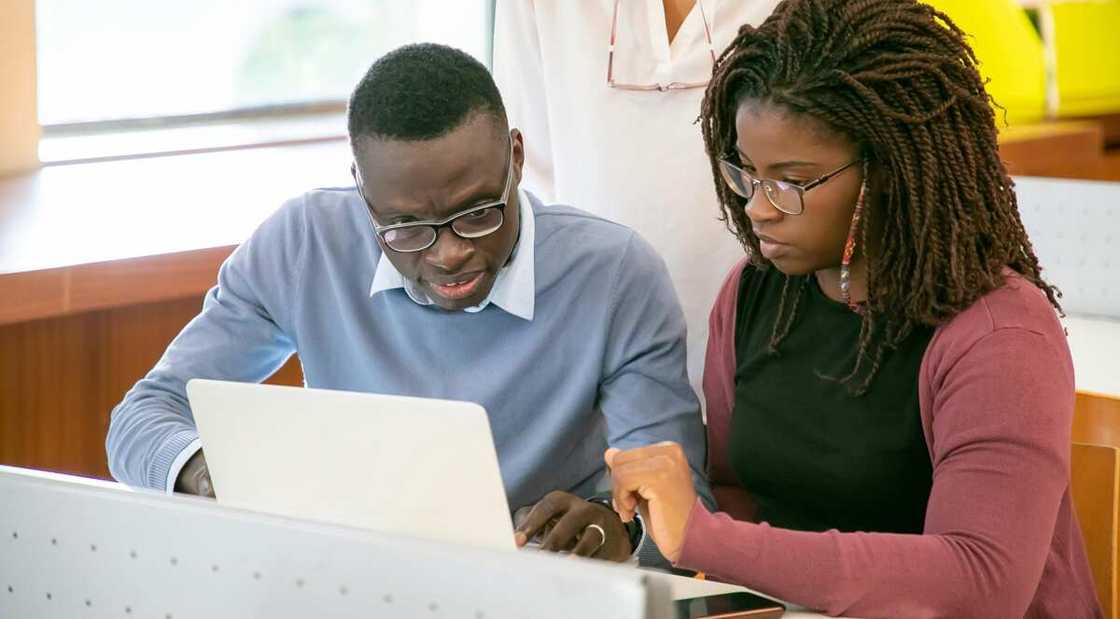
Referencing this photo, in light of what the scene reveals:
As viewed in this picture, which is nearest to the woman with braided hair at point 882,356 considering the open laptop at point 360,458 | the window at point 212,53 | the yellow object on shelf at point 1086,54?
the open laptop at point 360,458

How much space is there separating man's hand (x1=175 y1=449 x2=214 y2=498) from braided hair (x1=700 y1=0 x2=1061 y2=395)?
0.67m

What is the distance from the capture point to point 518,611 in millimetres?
796

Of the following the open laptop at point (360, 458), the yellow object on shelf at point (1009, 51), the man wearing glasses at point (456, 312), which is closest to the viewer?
the open laptop at point (360, 458)

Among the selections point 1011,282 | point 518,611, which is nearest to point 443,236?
point 1011,282

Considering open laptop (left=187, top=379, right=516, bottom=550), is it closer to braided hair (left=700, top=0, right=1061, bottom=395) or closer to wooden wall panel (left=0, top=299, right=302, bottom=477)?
braided hair (left=700, top=0, right=1061, bottom=395)

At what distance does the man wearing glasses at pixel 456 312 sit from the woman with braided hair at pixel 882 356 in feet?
0.48

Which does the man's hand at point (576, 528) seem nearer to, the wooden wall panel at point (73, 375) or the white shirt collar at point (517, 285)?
the white shirt collar at point (517, 285)

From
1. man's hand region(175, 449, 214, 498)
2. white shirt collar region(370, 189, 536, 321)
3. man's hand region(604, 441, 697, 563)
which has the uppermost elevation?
white shirt collar region(370, 189, 536, 321)

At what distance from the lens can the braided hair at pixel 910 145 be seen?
129 cm

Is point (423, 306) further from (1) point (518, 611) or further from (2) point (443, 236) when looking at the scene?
(1) point (518, 611)

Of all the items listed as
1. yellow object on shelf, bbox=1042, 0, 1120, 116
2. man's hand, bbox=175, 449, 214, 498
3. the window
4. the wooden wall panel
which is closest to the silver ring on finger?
man's hand, bbox=175, 449, 214, 498

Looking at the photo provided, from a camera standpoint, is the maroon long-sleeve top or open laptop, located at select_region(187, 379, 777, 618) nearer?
open laptop, located at select_region(187, 379, 777, 618)

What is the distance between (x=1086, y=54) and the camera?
445 cm

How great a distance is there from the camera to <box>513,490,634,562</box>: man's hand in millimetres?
1339
